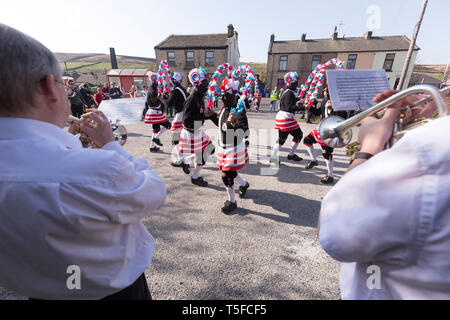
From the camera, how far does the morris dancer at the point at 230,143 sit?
11.0 feet

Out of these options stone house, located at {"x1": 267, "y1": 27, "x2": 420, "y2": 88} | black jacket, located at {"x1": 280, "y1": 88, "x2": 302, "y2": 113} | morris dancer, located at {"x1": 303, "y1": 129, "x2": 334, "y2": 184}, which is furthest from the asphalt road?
stone house, located at {"x1": 267, "y1": 27, "x2": 420, "y2": 88}

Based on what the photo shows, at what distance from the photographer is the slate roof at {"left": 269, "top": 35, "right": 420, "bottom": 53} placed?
23.3 metres

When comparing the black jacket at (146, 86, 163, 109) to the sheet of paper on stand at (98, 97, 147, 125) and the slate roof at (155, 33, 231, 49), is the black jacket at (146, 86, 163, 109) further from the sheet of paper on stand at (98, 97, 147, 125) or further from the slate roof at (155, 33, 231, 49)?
the slate roof at (155, 33, 231, 49)

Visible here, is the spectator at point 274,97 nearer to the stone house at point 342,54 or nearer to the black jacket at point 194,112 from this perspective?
the black jacket at point 194,112

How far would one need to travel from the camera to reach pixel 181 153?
473 centimetres

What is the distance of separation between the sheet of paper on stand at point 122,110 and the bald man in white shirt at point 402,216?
2.27m

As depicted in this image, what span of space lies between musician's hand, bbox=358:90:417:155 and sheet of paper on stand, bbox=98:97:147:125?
7.30 feet

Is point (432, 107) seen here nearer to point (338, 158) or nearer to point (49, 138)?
point (49, 138)

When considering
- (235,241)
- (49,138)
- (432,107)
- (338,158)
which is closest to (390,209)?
(432,107)

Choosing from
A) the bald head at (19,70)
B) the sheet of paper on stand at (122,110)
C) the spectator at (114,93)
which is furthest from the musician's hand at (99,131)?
the spectator at (114,93)

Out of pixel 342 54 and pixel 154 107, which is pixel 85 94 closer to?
pixel 154 107

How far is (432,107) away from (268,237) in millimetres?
2335

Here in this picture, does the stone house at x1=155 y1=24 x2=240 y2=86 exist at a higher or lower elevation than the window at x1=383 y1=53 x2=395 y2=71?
higher

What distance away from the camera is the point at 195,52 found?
24.6 meters
